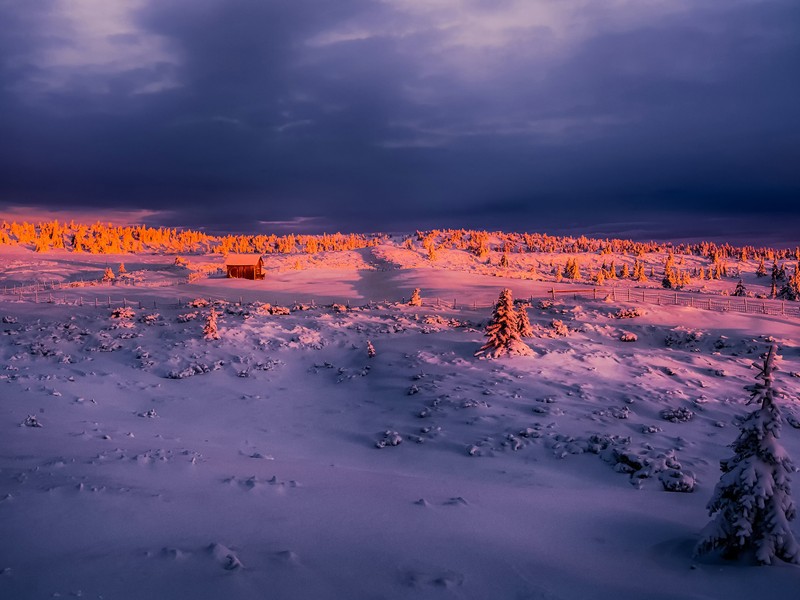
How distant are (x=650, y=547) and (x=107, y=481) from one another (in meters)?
10.6

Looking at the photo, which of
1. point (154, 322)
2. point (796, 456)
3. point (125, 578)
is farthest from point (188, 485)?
point (154, 322)

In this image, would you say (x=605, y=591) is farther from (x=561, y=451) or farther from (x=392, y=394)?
(x=392, y=394)

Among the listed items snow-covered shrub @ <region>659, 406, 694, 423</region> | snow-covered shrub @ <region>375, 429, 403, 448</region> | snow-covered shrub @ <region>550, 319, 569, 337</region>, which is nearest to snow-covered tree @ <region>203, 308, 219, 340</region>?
snow-covered shrub @ <region>375, 429, 403, 448</region>

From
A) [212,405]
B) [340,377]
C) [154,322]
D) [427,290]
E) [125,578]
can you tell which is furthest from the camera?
[427,290]

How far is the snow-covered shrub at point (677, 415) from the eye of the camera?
17.8 m

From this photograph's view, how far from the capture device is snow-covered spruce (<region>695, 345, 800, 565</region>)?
7.61 m

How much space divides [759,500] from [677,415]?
11512 mm

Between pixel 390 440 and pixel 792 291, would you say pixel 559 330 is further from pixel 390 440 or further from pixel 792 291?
pixel 792 291

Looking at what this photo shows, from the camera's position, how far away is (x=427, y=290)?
6431 cm

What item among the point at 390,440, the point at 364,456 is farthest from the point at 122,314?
the point at 364,456

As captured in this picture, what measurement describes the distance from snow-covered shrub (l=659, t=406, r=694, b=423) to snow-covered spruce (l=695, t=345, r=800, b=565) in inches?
411

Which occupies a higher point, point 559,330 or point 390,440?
point 559,330

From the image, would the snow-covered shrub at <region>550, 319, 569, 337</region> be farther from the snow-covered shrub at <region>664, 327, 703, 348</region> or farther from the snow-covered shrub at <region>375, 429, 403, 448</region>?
the snow-covered shrub at <region>375, 429, 403, 448</region>

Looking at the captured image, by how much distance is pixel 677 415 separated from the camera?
18.0 meters
